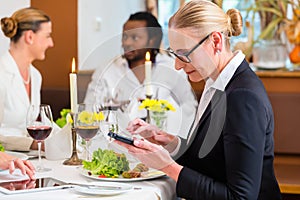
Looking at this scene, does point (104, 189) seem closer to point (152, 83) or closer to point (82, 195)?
point (82, 195)

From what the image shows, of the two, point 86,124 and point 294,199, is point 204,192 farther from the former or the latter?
point 294,199

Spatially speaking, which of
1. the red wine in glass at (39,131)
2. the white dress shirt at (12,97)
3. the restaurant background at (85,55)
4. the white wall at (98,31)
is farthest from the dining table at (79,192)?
the white wall at (98,31)

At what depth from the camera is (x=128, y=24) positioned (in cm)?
366

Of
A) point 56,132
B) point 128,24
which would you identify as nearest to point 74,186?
point 56,132

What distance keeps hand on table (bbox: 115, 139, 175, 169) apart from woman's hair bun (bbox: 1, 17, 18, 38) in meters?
1.51

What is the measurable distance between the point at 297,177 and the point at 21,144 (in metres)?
1.42

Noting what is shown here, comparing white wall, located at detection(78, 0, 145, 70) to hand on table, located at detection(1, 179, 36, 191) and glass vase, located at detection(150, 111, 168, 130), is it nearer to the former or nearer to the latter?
glass vase, located at detection(150, 111, 168, 130)

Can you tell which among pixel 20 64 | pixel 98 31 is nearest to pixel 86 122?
pixel 20 64

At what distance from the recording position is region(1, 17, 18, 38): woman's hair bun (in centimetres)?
299

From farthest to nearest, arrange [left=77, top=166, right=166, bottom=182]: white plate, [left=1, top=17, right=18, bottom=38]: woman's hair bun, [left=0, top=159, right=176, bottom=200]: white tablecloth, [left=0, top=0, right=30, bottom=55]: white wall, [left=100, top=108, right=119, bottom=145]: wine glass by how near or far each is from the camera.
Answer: [left=0, top=0, right=30, bottom=55]: white wall, [left=1, top=17, right=18, bottom=38]: woman's hair bun, [left=100, top=108, right=119, bottom=145]: wine glass, [left=77, top=166, right=166, bottom=182]: white plate, [left=0, top=159, right=176, bottom=200]: white tablecloth

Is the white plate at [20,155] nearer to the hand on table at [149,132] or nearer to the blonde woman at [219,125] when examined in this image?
the hand on table at [149,132]

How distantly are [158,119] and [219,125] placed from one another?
0.67 metres

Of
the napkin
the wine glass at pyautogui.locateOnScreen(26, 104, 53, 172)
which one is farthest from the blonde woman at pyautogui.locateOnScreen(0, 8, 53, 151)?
the wine glass at pyautogui.locateOnScreen(26, 104, 53, 172)

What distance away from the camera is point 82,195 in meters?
1.63
